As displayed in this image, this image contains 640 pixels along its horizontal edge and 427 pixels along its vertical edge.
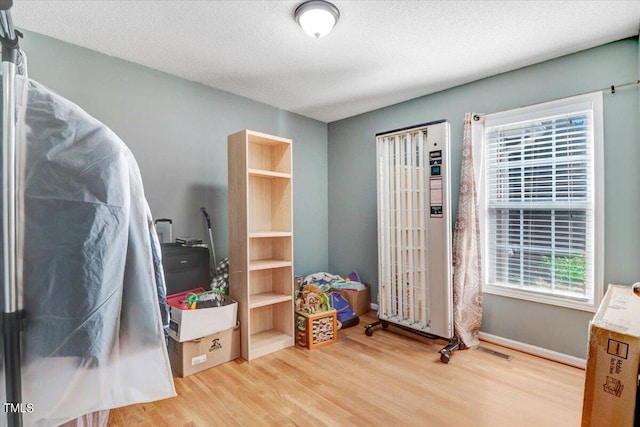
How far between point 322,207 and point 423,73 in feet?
7.04

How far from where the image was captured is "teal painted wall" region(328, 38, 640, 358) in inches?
89.7

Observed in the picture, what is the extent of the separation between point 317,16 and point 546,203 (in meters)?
2.34

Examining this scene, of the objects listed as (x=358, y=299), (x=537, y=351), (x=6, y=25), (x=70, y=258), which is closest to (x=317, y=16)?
(x=6, y=25)

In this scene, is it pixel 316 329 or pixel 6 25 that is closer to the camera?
pixel 6 25

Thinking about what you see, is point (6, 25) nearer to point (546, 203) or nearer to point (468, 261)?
point (468, 261)

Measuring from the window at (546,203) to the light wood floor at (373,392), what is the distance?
2.15 feet

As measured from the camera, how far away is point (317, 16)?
193 cm

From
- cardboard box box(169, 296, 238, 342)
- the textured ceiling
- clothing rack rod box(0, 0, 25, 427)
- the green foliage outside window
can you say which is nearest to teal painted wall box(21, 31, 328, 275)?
the textured ceiling

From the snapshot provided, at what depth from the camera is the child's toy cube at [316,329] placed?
110 inches

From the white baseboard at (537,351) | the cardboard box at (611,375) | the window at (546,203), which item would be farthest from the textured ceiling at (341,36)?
the white baseboard at (537,351)

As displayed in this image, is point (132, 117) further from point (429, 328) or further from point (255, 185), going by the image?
point (429, 328)

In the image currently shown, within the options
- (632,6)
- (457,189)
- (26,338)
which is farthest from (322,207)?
(26,338)

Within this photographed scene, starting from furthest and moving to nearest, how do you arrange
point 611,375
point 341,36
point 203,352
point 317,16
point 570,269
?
point 570,269 < point 203,352 < point 341,36 < point 317,16 < point 611,375

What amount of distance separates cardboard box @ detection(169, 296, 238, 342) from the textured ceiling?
2025 millimetres
